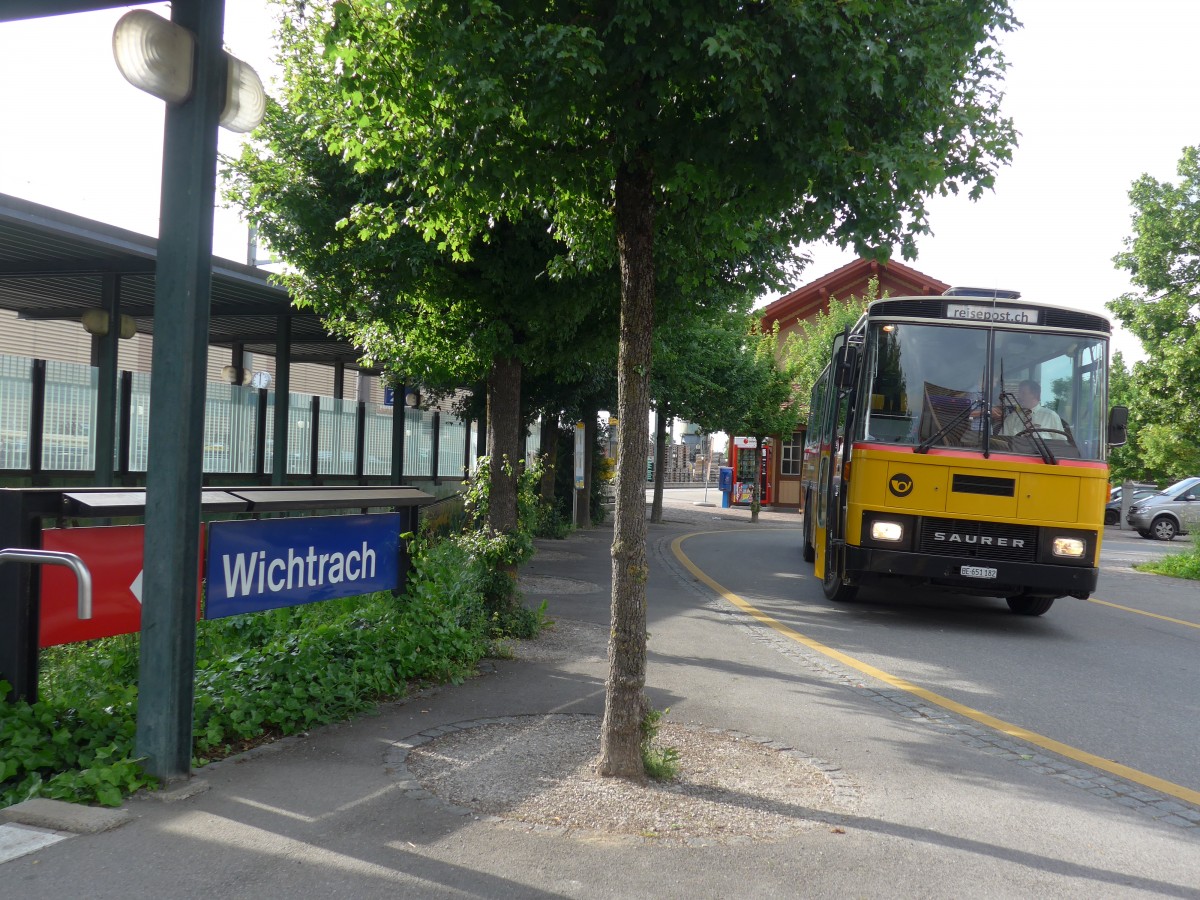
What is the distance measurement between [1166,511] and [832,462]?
2571 cm

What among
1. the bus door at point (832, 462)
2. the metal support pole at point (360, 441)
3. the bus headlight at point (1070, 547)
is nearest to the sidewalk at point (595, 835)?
the bus headlight at point (1070, 547)

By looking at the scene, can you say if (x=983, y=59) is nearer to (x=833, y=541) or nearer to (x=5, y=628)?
(x=5, y=628)

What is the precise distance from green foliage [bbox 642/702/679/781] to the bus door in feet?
19.5

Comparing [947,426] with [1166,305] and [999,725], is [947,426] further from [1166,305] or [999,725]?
[1166,305]

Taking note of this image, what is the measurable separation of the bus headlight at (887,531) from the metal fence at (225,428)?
540 cm

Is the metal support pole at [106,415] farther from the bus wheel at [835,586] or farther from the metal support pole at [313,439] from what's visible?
the bus wheel at [835,586]

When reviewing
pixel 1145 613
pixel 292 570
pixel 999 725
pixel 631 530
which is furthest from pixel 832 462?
pixel 292 570

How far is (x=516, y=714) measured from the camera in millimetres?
6141

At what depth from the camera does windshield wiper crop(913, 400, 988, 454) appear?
1012cm

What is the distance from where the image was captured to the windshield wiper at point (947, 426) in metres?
10.1

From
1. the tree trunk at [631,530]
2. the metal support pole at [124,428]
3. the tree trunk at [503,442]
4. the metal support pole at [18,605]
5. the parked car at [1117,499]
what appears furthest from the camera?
the parked car at [1117,499]

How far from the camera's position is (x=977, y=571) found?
1009cm

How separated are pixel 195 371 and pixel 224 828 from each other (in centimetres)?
199

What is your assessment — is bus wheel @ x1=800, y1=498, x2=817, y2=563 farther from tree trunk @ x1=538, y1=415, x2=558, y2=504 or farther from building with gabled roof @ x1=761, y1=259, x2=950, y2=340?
building with gabled roof @ x1=761, y1=259, x2=950, y2=340
